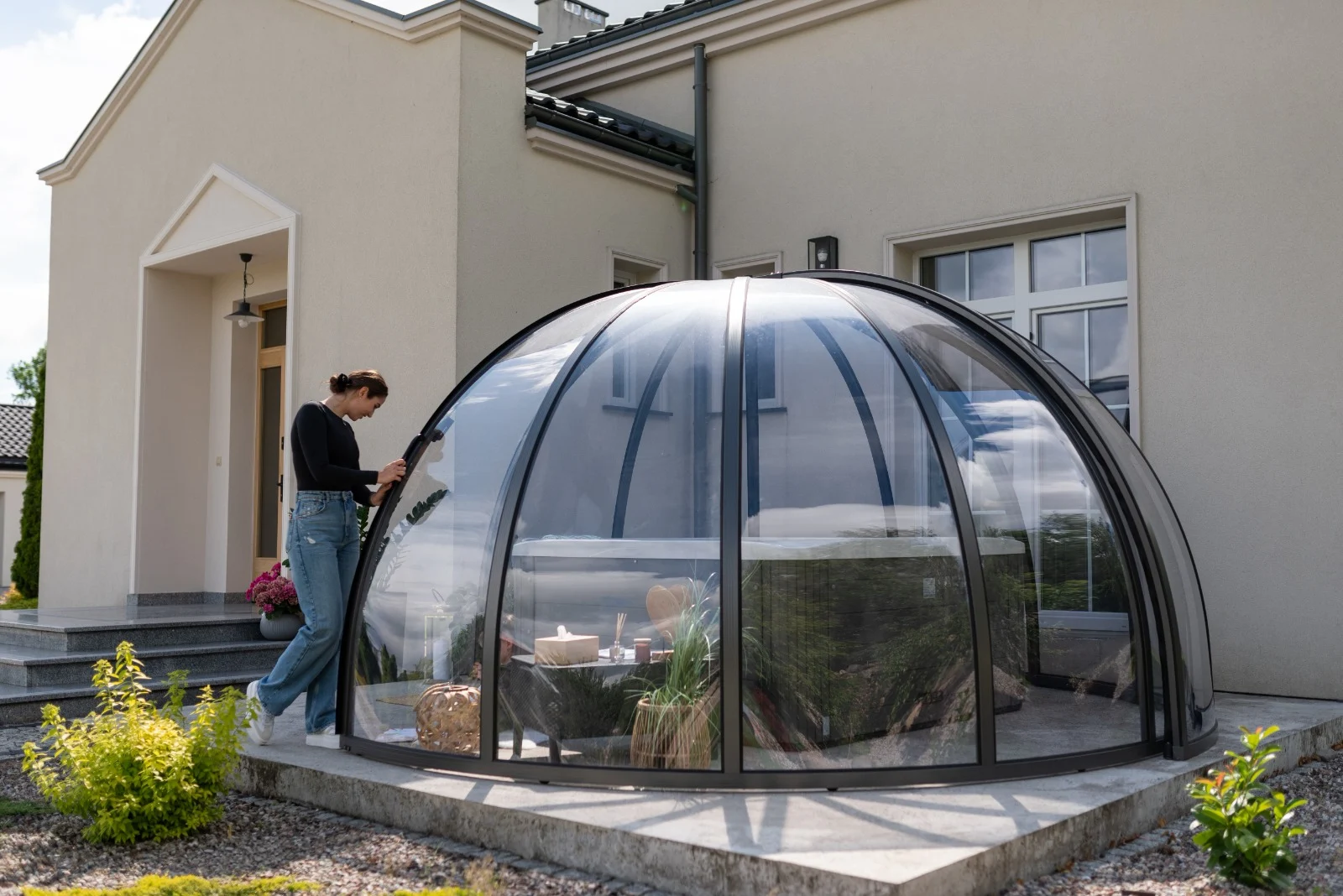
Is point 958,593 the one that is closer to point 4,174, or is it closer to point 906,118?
point 906,118

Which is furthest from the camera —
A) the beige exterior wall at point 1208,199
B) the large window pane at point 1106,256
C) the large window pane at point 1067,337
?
the large window pane at point 1067,337

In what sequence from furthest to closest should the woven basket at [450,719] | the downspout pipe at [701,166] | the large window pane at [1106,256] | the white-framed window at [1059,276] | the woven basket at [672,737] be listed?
the downspout pipe at [701,166]
the large window pane at [1106,256]
the white-framed window at [1059,276]
the woven basket at [450,719]
the woven basket at [672,737]

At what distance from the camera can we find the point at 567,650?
4.70 meters

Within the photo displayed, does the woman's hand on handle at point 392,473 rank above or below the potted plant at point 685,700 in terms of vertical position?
above

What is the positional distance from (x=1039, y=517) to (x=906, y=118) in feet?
15.2

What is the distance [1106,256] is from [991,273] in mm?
833

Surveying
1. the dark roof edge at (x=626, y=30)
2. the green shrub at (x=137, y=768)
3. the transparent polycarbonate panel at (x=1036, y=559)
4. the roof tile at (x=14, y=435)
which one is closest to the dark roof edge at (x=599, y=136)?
the dark roof edge at (x=626, y=30)

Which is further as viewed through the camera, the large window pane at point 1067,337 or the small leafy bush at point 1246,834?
the large window pane at point 1067,337

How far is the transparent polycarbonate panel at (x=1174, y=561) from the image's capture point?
17.0 ft

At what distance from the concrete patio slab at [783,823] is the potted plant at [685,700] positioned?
16 centimetres

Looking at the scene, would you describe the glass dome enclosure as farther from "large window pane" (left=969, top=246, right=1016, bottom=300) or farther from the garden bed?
"large window pane" (left=969, top=246, right=1016, bottom=300)

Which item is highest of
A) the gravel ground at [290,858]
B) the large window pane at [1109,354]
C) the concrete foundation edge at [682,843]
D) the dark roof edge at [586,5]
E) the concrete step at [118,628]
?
the dark roof edge at [586,5]

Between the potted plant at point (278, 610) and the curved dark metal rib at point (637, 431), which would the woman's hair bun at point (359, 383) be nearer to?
the curved dark metal rib at point (637, 431)

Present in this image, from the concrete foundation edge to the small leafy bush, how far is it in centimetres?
35
